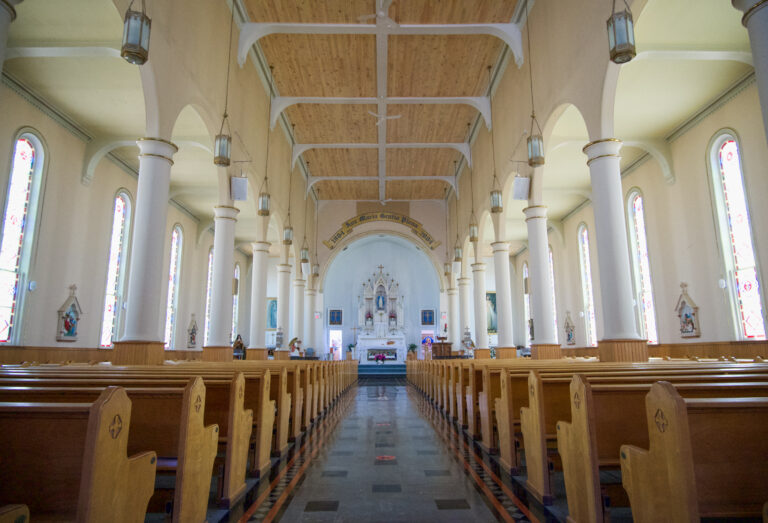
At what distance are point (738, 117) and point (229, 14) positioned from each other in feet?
29.4

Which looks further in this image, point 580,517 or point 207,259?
point 207,259

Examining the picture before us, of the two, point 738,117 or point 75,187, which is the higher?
point 738,117

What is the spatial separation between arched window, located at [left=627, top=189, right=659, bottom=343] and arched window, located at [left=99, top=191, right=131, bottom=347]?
1250cm

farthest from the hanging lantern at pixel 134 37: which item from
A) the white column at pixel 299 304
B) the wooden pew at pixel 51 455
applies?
the white column at pixel 299 304

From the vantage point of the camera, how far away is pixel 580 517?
2.31m

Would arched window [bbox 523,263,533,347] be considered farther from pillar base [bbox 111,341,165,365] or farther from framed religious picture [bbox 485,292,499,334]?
pillar base [bbox 111,341,165,365]

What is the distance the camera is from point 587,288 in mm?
14992

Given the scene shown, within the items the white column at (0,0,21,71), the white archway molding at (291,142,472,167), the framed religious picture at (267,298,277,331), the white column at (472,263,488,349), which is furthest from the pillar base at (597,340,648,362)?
the framed religious picture at (267,298,277,331)

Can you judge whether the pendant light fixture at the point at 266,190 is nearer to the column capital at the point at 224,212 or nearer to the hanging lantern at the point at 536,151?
the column capital at the point at 224,212

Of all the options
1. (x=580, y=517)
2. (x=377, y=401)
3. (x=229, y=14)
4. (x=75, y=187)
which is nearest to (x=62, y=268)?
(x=75, y=187)

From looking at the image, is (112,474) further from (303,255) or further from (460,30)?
(303,255)

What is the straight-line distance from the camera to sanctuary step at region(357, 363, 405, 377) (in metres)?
19.0

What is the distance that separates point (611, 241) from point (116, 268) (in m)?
10.6

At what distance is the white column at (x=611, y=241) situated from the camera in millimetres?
5328
